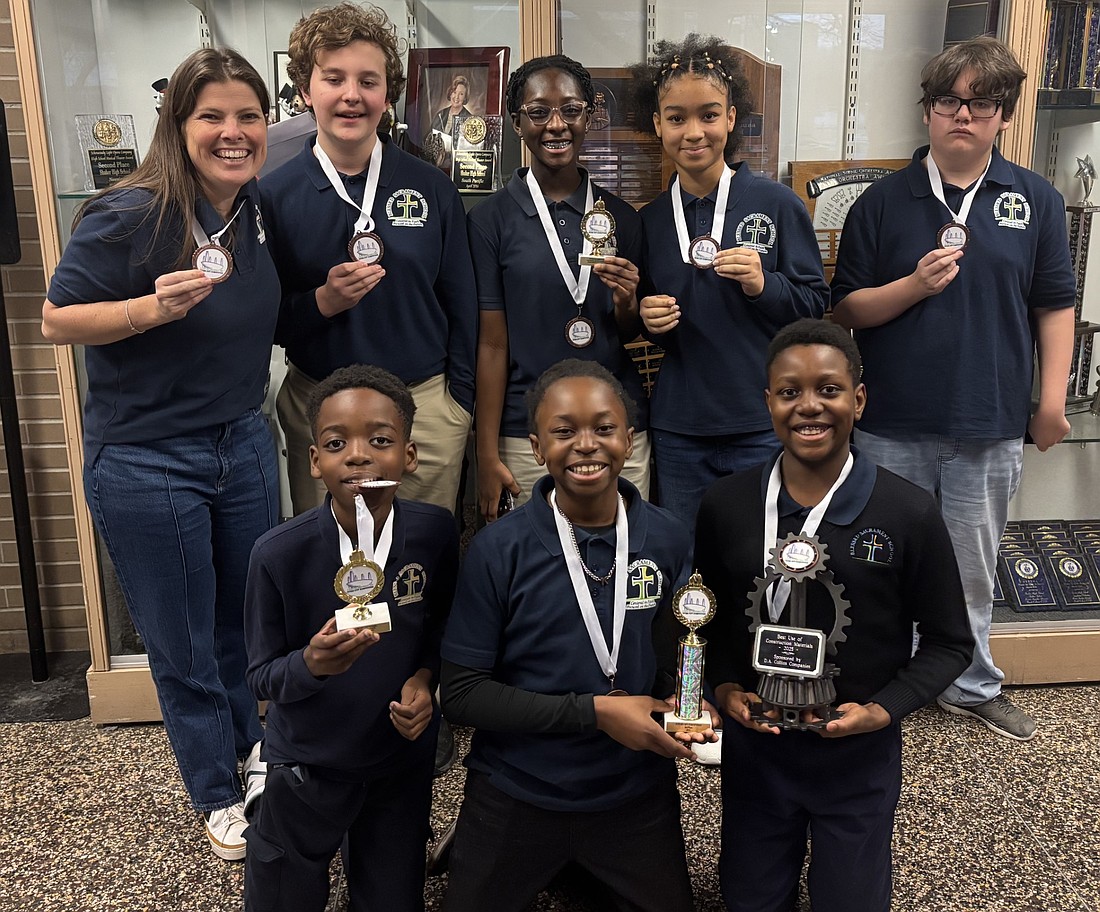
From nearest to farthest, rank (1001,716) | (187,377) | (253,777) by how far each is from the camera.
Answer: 1. (187,377)
2. (253,777)
3. (1001,716)

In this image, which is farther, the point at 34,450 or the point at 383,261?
the point at 34,450

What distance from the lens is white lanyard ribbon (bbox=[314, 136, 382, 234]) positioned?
2.25 metres

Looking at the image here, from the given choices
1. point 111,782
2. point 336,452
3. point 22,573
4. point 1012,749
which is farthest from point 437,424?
point 1012,749

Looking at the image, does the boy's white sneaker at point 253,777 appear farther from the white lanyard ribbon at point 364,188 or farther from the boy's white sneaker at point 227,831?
Answer: the white lanyard ribbon at point 364,188

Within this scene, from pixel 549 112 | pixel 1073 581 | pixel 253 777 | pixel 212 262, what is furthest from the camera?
pixel 1073 581

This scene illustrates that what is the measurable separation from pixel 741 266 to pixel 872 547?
29.3 inches

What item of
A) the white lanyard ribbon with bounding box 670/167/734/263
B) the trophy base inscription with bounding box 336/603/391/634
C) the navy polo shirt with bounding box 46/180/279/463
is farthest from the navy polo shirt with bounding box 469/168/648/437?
the trophy base inscription with bounding box 336/603/391/634

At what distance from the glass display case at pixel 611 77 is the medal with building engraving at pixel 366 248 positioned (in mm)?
671

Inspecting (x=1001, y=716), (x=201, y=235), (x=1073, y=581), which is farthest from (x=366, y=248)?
(x=1073, y=581)

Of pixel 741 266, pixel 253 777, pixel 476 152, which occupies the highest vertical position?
pixel 476 152

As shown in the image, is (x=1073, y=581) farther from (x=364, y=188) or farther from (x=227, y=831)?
(x=227, y=831)

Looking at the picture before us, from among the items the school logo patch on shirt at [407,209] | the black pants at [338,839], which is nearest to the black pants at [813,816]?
the black pants at [338,839]

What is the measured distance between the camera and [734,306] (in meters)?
2.32

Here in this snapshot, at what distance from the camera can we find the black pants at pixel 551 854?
1.79 m
